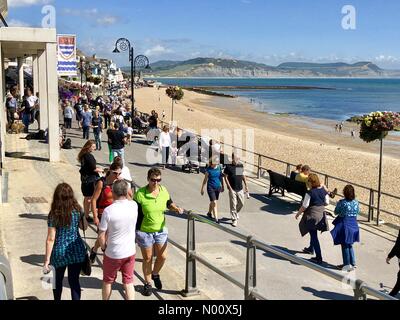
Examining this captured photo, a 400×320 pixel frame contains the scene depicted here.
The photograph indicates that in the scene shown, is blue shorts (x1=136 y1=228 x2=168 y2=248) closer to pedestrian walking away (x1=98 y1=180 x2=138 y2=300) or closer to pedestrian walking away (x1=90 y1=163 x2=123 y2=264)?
pedestrian walking away (x1=98 y1=180 x2=138 y2=300)

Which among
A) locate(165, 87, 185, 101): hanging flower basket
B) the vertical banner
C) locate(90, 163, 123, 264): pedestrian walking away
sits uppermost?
the vertical banner

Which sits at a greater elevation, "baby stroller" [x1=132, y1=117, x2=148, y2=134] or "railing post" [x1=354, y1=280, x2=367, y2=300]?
"railing post" [x1=354, y1=280, x2=367, y2=300]

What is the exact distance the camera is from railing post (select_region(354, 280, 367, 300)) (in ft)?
12.1

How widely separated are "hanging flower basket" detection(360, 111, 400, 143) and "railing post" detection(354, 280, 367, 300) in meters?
9.72

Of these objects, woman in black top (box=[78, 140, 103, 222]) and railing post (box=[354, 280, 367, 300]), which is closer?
railing post (box=[354, 280, 367, 300])

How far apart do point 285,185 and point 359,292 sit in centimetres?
952

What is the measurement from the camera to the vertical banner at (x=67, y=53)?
24.1 m

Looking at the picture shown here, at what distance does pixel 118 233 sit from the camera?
17.0ft

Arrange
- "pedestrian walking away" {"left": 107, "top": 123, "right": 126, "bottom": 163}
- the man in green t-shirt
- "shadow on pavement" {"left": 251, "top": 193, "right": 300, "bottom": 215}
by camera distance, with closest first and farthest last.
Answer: the man in green t-shirt → "shadow on pavement" {"left": 251, "top": 193, "right": 300, "bottom": 215} → "pedestrian walking away" {"left": 107, "top": 123, "right": 126, "bottom": 163}

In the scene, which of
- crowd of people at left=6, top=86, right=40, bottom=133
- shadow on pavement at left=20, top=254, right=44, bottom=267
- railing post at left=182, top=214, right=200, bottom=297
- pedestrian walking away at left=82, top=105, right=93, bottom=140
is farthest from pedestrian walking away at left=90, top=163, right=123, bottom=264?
crowd of people at left=6, top=86, right=40, bottom=133

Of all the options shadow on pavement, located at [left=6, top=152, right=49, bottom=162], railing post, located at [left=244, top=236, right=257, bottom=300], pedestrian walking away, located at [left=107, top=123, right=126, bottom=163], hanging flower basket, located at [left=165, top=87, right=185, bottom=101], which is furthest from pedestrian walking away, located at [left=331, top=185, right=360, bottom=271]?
hanging flower basket, located at [left=165, top=87, right=185, bottom=101]

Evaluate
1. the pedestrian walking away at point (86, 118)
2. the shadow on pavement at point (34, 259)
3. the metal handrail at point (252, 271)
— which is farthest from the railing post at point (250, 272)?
the pedestrian walking away at point (86, 118)

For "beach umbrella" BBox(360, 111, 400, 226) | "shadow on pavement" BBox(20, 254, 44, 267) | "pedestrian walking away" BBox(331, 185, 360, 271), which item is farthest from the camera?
"beach umbrella" BBox(360, 111, 400, 226)

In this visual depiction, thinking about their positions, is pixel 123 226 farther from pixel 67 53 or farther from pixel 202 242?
pixel 67 53
